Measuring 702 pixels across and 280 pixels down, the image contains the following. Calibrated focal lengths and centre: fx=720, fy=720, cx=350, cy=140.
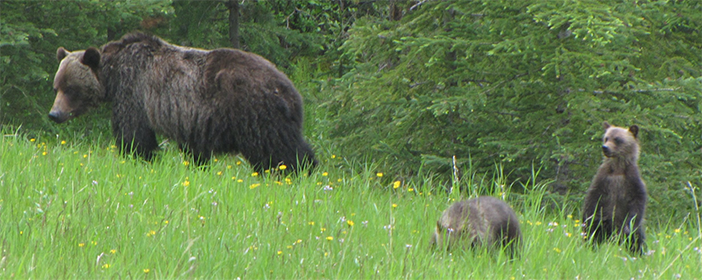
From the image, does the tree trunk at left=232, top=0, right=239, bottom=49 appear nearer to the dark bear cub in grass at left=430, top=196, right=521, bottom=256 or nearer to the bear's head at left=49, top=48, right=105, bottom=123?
the bear's head at left=49, top=48, right=105, bottom=123

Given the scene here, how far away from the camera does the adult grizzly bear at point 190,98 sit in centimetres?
655

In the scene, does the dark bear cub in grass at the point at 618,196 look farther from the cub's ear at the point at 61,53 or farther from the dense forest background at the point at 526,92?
the cub's ear at the point at 61,53

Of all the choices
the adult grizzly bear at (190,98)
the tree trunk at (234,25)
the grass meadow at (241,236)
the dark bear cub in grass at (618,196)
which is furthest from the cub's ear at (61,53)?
the dark bear cub in grass at (618,196)

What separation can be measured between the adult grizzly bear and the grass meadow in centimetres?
71

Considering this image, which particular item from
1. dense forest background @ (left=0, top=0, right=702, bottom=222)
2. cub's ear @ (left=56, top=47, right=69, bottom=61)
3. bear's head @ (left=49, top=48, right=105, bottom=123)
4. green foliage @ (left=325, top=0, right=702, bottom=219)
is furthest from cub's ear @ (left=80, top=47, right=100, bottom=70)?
green foliage @ (left=325, top=0, right=702, bottom=219)

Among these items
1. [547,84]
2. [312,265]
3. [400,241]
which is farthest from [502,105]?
[312,265]

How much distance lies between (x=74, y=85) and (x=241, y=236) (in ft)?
14.2

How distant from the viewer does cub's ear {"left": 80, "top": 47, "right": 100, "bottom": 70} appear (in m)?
7.49

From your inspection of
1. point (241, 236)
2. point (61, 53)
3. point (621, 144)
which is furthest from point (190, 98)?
point (621, 144)

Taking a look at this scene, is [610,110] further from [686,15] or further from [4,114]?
[4,114]

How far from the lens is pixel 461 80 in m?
6.68

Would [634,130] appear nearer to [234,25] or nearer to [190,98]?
[190,98]

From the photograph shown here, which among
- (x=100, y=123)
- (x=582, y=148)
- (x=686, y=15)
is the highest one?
(x=686, y=15)

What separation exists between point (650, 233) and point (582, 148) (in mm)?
891
